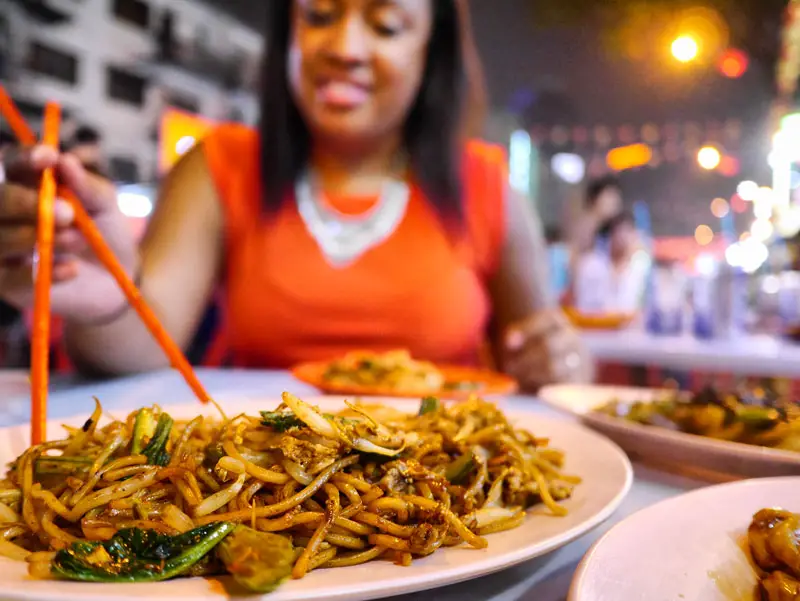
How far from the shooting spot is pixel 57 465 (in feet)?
1.79

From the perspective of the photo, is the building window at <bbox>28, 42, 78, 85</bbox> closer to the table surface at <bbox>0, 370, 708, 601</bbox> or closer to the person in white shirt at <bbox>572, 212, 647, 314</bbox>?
the person in white shirt at <bbox>572, 212, 647, 314</bbox>

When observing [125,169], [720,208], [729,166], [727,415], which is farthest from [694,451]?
[720,208]

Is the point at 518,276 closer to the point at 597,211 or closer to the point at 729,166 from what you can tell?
the point at 597,211

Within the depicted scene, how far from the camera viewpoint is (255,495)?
513 millimetres

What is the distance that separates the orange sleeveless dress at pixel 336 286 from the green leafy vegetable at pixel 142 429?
3.86 ft


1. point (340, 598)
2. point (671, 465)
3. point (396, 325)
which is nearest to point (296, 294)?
point (396, 325)

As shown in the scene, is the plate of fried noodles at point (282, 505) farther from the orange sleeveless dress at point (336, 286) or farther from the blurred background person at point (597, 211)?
the blurred background person at point (597, 211)

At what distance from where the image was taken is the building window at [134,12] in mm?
9492

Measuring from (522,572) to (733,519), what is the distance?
19 centimetres

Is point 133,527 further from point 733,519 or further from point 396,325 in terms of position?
point 396,325

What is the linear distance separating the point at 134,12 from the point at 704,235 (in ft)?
40.2

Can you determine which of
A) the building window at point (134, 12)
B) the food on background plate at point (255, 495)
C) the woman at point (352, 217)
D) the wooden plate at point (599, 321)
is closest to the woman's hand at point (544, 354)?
the woman at point (352, 217)

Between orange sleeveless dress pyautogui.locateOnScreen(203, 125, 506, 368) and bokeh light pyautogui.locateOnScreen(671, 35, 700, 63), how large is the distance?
14.7 ft

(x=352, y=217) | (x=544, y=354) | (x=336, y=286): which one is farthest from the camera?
(x=352, y=217)
